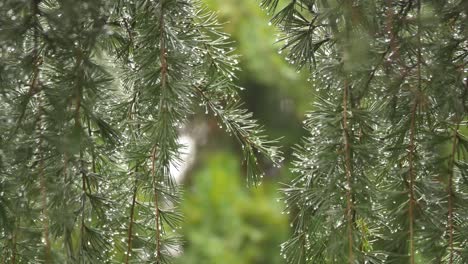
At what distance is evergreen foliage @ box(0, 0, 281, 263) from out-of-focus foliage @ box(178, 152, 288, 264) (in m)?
2.14

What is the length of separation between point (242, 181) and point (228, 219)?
6.8 inches

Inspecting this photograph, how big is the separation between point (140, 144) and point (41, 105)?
120 mm

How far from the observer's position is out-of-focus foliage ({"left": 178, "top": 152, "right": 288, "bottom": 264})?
3.08m

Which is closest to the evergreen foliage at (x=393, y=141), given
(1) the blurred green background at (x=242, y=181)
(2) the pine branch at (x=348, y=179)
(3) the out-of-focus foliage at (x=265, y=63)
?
(2) the pine branch at (x=348, y=179)

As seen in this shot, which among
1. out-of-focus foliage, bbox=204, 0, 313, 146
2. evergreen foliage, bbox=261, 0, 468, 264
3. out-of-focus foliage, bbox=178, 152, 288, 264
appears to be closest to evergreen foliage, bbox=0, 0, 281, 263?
evergreen foliage, bbox=261, 0, 468, 264

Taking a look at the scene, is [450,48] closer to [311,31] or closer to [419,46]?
[419,46]

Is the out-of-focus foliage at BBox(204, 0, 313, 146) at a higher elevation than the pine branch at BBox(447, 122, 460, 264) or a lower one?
higher

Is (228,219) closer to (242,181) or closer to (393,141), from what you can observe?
(242,181)

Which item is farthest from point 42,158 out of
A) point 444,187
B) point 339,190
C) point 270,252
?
point 270,252

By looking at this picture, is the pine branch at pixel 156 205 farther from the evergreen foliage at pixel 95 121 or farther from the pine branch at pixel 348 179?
the pine branch at pixel 348 179

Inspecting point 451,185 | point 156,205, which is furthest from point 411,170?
point 156,205

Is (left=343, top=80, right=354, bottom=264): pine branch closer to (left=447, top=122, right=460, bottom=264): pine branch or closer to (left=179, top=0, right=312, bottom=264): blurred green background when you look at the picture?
(left=447, top=122, right=460, bottom=264): pine branch

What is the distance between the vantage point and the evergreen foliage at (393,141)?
0.76 m

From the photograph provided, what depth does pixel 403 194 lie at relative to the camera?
79 centimetres
